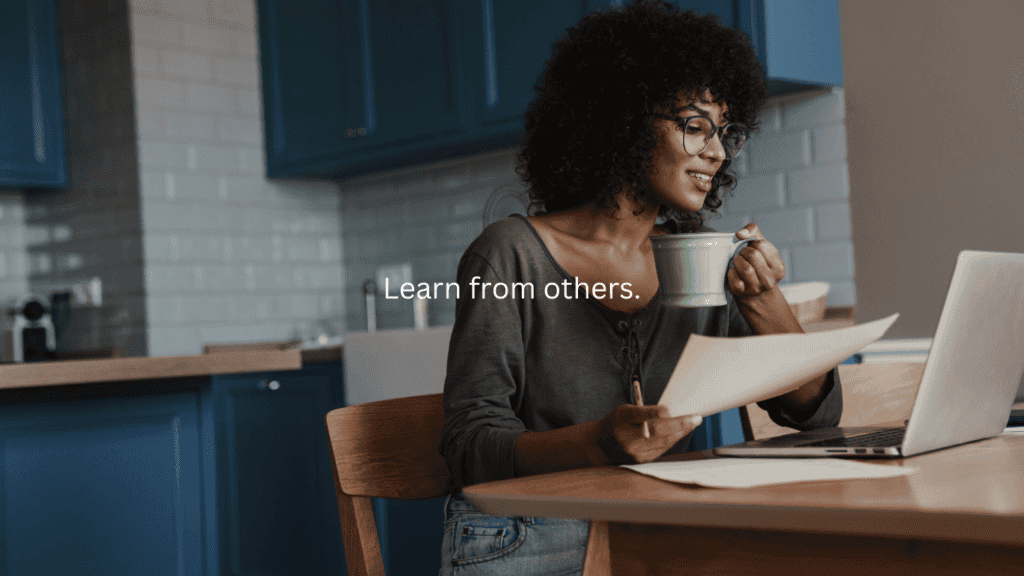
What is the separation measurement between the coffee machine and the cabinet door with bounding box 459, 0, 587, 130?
1900 millimetres

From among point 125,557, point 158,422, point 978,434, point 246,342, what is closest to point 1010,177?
point 978,434

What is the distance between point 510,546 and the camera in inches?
42.0

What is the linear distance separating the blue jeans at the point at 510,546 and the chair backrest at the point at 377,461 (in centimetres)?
10

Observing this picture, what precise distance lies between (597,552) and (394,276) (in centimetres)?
293

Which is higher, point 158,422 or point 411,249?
point 411,249

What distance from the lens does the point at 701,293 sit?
101cm

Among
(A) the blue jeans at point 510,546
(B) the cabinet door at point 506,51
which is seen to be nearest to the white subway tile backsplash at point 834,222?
(B) the cabinet door at point 506,51

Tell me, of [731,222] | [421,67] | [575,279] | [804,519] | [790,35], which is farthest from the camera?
[421,67]

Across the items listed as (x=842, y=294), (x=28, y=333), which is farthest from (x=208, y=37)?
(x=842, y=294)

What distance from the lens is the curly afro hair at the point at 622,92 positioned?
4.36 ft

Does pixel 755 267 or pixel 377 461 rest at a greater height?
pixel 755 267

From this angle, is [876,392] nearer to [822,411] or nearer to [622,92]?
[822,411]

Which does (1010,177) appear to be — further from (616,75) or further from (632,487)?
(632,487)

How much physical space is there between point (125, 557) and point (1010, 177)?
2.01 meters
